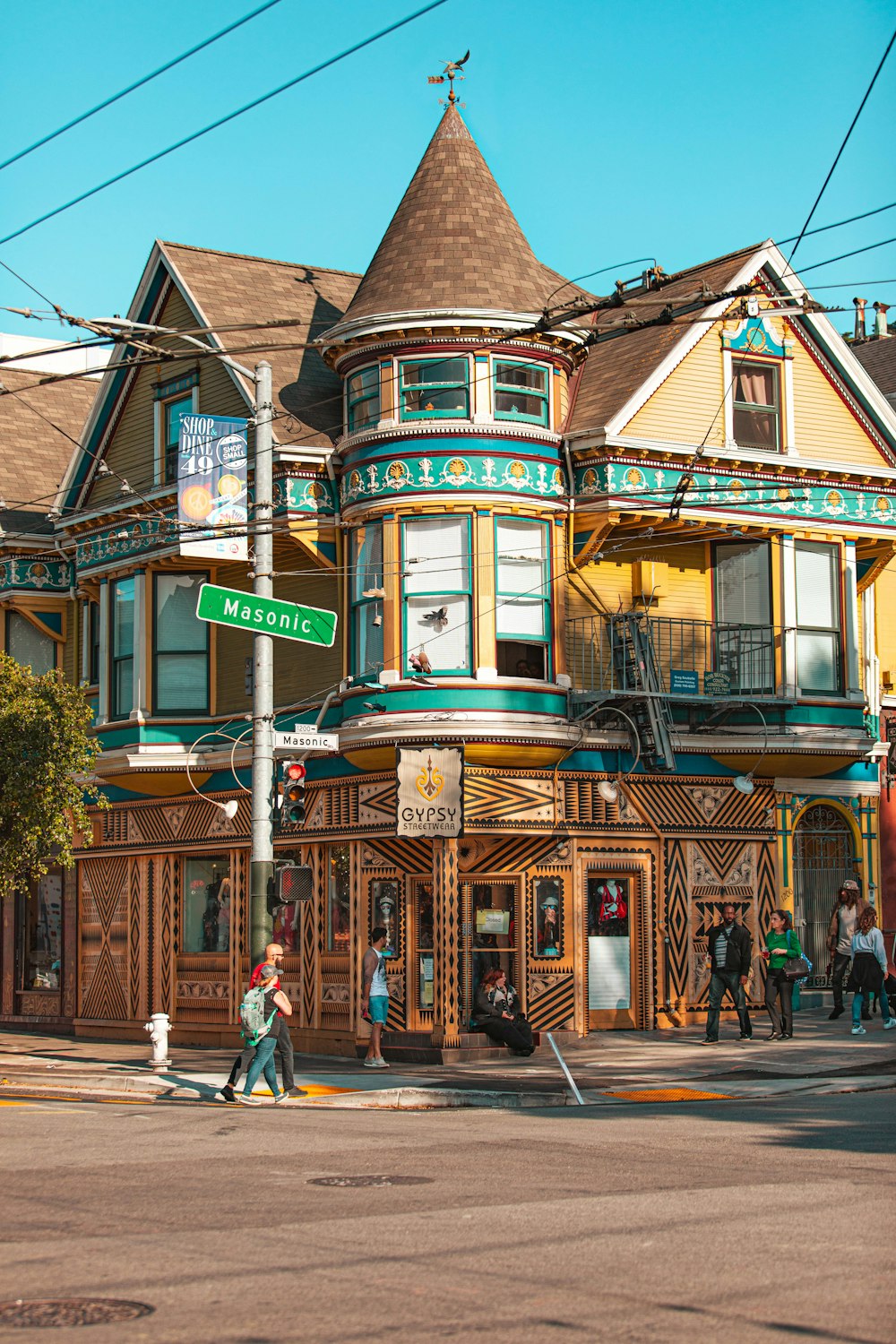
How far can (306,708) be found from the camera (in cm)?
2811

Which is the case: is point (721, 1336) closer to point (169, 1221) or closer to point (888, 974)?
point (169, 1221)

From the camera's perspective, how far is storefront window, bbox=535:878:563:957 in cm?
2644

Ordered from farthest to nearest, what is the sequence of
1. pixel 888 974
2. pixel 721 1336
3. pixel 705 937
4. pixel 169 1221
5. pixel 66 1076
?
pixel 705 937, pixel 888 974, pixel 66 1076, pixel 169 1221, pixel 721 1336

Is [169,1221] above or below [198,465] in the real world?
below

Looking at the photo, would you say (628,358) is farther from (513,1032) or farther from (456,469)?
(513,1032)

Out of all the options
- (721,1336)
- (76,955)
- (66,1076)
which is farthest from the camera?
(76,955)

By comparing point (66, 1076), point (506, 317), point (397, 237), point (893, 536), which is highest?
point (397, 237)

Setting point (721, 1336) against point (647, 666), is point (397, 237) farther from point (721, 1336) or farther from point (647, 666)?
point (721, 1336)

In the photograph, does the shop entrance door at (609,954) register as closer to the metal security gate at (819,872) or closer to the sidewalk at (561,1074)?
the sidewalk at (561,1074)

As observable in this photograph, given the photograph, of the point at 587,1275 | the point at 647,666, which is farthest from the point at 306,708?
the point at 587,1275

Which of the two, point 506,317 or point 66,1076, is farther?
point 506,317

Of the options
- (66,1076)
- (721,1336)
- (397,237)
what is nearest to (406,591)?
(397,237)

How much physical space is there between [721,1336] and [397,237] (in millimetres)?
22666

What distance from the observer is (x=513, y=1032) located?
2486cm
